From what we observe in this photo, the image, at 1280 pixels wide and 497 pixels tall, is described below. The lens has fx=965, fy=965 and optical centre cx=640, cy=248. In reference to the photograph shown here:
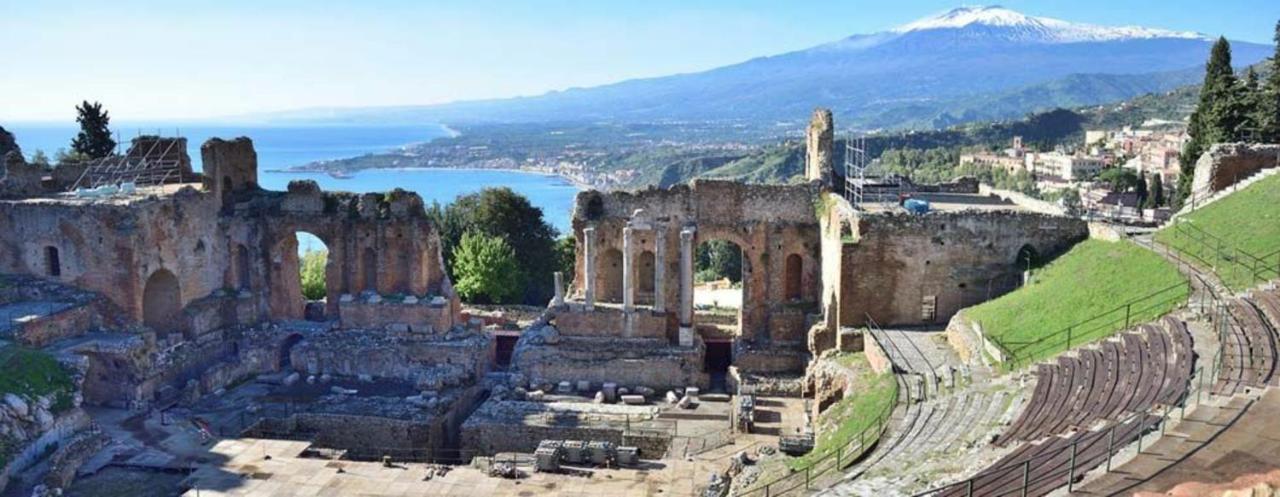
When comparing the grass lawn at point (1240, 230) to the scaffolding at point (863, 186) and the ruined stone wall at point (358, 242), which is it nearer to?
the scaffolding at point (863, 186)

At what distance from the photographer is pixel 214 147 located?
3572cm

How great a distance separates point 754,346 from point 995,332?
951 centimetres

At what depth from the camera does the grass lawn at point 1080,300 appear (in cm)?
2302

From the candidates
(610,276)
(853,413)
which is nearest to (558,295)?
(610,276)

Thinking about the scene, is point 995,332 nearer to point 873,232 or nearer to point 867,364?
point 867,364

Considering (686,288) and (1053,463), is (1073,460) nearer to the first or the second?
(1053,463)

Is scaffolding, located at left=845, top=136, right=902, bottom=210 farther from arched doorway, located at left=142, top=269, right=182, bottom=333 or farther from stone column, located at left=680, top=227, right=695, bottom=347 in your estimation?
arched doorway, located at left=142, top=269, right=182, bottom=333

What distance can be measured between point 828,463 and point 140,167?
29114mm

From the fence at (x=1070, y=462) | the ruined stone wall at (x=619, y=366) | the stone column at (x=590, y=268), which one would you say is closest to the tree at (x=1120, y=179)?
the ruined stone wall at (x=619, y=366)

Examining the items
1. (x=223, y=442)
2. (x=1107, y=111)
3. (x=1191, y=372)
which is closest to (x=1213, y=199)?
(x=1191, y=372)

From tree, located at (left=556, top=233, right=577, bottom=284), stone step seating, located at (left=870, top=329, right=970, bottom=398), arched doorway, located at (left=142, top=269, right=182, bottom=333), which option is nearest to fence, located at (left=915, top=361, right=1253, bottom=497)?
stone step seating, located at (left=870, top=329, right=970, bottom=398)

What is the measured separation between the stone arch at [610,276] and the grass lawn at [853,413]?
11.8m

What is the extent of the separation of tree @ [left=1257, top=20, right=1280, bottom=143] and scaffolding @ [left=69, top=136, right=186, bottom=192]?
41.9m

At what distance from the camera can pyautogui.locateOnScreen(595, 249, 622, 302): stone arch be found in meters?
36.5
